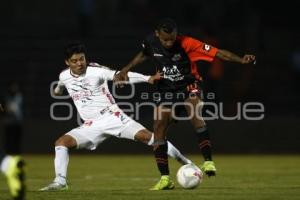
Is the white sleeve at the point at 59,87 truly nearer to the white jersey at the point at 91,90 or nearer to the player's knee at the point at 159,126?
the white jersey at the point at 91,90

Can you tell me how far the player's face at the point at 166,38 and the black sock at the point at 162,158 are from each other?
49.7 inches

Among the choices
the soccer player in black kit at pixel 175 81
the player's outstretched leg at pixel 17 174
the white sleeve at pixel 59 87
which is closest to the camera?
the player's outstretched leg at pixel 17 174

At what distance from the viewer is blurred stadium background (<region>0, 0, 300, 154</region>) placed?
1930cm

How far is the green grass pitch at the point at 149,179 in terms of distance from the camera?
9914 mm

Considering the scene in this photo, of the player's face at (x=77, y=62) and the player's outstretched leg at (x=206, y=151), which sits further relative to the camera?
the player's face at (x=77, y=62)

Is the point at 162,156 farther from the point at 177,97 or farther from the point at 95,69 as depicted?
the point at 95,69

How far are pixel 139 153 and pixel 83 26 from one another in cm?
536

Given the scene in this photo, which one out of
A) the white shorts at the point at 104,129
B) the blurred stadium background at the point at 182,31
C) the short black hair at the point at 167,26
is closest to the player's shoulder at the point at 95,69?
the white shorts at the point at 104,129

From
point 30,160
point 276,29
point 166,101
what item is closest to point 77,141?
point 166,101

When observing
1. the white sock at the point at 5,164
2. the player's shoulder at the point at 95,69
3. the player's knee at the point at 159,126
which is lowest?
the white sock at the point at 5,164

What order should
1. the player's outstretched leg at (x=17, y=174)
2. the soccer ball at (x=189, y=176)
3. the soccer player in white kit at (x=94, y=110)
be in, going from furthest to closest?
the soccer player in white kit at (x=94, y=110)
the soccer ball at (x=189, y=176)
the player's outstretched leg at (x=17, y=174)

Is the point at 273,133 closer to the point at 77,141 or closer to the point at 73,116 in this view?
the point at 73,116

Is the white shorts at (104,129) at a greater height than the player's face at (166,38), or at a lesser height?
lesser

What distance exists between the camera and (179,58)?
11.0 m
